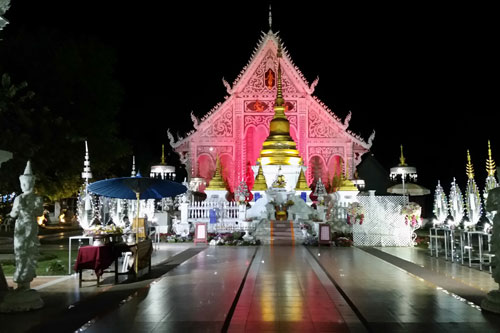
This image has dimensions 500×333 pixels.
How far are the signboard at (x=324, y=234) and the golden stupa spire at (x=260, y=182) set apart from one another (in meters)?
6.53

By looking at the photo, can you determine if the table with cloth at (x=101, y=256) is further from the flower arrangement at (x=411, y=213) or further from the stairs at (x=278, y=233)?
the flower arrangement at (x=411, y=213)

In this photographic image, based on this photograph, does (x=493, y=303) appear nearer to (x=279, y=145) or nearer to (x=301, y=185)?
(x=301, y=185)

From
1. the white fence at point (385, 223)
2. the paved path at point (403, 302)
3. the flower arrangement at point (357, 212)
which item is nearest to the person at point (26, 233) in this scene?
the paved path at point (403, 302)

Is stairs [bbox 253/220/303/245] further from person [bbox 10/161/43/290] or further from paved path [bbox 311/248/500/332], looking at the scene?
person [bbox 10/161/43/290]

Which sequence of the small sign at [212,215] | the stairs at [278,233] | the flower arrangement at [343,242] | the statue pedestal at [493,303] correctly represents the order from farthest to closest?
the small sign at [212,215], the stairs at [278,233], the flower arrangement at [343,242], the statue pedestal at [493,303]

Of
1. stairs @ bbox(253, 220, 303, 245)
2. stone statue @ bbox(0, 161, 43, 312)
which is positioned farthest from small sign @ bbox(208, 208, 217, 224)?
stone statue @ bbox(0, 161, 43, 312)

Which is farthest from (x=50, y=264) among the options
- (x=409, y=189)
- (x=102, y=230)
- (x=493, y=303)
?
(x=409, y=189)

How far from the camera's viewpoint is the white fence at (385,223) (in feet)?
56.3

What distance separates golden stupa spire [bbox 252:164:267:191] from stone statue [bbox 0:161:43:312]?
1657 cm

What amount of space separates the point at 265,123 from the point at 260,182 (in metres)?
6.43

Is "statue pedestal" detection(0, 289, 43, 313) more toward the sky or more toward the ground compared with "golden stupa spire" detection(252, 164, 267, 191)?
more toward the ground

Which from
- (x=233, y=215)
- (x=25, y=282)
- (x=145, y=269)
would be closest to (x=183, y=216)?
(x=233, y=215)

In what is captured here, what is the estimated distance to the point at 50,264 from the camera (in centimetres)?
1184

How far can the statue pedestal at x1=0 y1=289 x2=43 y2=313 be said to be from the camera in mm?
6840
